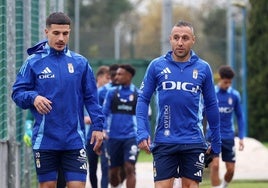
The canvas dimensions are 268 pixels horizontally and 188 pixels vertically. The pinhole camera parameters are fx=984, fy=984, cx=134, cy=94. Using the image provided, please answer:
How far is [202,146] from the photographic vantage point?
10672 mm

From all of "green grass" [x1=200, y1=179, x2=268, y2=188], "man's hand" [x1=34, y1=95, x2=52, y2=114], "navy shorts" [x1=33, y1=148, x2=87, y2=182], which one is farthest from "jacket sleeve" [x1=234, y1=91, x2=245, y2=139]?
"man's hand" [x1=34, y1=95, x2=52, y2=114]

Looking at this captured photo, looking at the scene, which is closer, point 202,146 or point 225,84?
point 202,146

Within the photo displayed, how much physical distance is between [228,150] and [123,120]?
6.92 feet

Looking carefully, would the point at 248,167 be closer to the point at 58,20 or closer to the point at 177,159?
the point at 177,159

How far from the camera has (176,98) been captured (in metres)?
10.5

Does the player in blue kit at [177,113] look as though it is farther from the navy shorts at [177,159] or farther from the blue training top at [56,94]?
the blue training top at [56,94]

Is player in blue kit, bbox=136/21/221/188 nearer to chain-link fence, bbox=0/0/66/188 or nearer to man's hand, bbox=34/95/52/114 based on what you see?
man's hand, bbox=34/95/52/114

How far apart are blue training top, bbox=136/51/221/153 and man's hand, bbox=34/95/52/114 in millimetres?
1182

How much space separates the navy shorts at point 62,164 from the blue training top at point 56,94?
0.08 m

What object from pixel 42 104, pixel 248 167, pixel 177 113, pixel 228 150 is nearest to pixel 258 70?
pixel 248 167

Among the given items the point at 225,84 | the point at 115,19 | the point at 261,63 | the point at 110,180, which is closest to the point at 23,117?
the point at 110,180

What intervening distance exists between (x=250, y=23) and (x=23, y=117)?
25.9 metres

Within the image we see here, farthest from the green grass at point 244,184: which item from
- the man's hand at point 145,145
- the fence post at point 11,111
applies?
the man's hand at point 145,145

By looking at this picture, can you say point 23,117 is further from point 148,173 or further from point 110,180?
point 148,173
